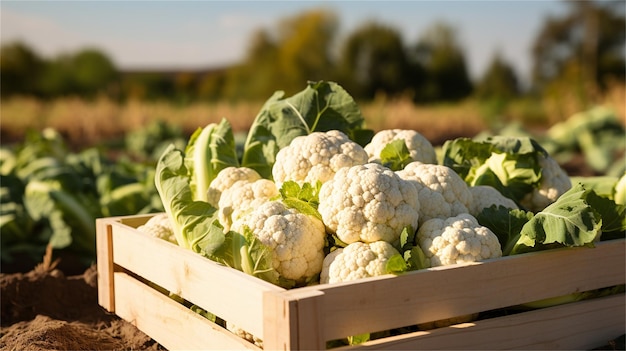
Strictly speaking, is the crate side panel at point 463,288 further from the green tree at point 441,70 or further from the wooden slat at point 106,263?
the green tree at point 441,70

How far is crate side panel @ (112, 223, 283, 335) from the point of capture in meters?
2.12

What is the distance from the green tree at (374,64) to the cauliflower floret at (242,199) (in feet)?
96.6

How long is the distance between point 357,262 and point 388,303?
7.0 inches

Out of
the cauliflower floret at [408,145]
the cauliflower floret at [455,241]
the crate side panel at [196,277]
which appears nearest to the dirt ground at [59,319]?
the crate side panel at [196,277]

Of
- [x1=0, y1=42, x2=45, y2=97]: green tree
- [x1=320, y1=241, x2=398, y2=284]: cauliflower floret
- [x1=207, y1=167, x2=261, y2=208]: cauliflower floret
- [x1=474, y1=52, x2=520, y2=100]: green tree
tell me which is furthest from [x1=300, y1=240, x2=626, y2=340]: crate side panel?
[x1=474, y1=52, x2=520, y2=100]: green tree

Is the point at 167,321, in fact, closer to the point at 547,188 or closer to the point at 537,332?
the point at 537,332

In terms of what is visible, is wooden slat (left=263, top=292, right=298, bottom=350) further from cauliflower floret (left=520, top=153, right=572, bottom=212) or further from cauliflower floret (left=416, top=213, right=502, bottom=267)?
cauliflower floret (left=520, top=153, right=572, bottom=212)

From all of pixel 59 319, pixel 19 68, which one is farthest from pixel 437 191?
pixel 19 68

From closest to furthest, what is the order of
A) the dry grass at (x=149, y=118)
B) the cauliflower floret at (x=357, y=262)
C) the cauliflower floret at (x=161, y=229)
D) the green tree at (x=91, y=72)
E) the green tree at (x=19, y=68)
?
the cauliflower floret at (x=357, y=262) → the cauliflower floret at (x=161, y=229) → the dry grass at (x=149, y=118) → the green tree at (x=19, y=68) → the green tree at (x=91, y=72)

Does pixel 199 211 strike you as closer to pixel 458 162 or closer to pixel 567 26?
pixel 458 162

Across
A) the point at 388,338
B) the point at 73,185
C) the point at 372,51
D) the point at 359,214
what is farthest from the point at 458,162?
the point at 372,51

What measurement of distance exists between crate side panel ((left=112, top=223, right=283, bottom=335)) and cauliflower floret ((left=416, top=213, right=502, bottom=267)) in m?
0.61

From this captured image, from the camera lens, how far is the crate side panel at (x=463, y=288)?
2.03m

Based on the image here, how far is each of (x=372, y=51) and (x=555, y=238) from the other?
31170 mm
